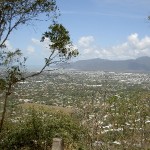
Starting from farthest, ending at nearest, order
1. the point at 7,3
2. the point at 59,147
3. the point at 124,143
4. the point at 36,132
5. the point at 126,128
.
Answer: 1. the point at 126,128
2. the point at 124,143
3. the point at 36,132
4. the point at 7,3
5. the point at 59,147

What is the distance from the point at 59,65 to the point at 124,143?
16270 mm

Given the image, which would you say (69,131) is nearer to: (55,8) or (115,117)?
(55,8)

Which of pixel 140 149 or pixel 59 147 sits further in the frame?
pixel 140 149

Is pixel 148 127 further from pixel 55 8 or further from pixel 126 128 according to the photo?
pixel 55 8

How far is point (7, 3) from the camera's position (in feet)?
52.8

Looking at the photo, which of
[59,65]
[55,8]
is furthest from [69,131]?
[55,8]

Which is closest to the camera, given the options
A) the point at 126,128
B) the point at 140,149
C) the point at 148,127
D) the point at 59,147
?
the point at 59,147

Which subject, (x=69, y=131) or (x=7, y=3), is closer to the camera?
(x=7, y=3)

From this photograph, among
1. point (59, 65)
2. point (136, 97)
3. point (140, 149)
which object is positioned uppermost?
point (59, 65)

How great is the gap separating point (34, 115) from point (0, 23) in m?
4.86

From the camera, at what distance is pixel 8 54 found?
1777cm

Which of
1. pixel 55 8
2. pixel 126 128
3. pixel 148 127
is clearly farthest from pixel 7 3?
pixel 148 127

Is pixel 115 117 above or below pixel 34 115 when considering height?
below

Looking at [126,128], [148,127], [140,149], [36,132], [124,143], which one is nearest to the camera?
[36,132]
